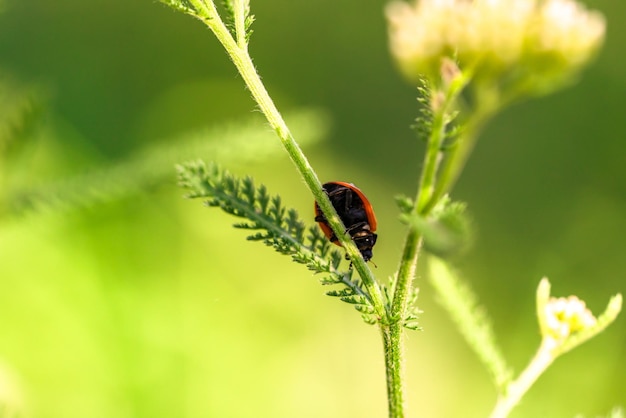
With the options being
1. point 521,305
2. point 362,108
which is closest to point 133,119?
point 362,108

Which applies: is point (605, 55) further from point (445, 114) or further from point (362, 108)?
point (445, 114)

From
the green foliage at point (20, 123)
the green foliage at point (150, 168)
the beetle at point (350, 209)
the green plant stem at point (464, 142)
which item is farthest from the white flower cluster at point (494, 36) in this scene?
the green foliage at point (20, 123)

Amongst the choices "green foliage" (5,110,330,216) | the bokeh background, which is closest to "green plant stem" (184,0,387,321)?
"green foliage" (5,110,330,216)

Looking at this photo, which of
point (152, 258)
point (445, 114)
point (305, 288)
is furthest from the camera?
point (305, 288)

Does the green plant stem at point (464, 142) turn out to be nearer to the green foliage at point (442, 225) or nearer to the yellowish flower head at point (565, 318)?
the green foliage at point (442, 225)

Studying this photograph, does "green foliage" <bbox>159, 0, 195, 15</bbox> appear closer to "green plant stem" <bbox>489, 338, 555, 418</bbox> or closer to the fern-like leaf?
the fern-like leaf

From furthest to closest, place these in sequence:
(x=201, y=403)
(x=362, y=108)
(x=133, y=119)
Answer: (x=362, y=108)
(x=133, y=119)
(x=201, y=403)
